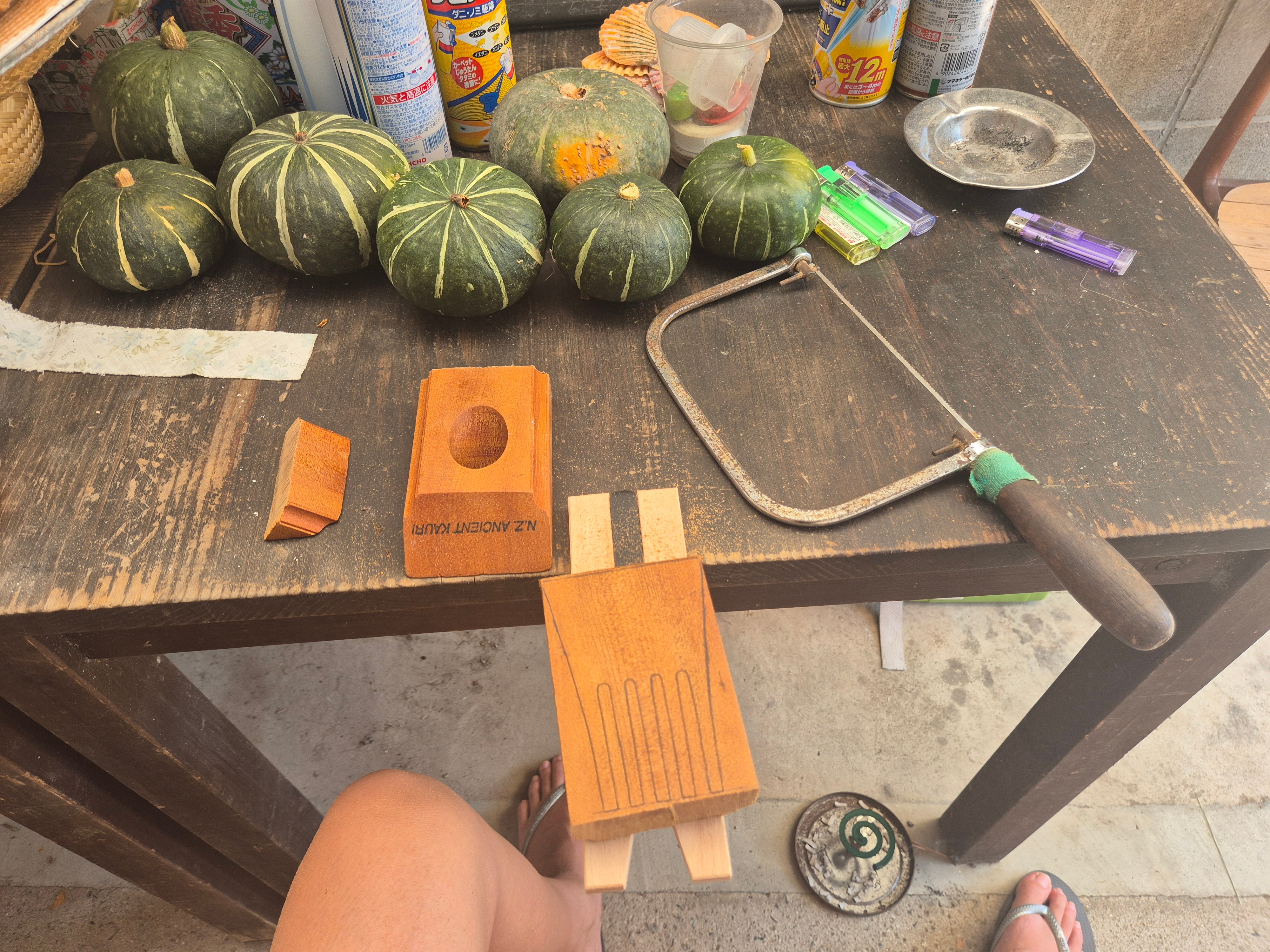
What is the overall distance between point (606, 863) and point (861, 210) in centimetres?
78

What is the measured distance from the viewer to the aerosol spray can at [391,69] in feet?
2.77

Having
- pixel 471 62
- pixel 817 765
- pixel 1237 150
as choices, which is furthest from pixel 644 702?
pixel 1237 150

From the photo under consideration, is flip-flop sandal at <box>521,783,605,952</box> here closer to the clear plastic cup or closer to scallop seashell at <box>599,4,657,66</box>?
the clear plastic cup

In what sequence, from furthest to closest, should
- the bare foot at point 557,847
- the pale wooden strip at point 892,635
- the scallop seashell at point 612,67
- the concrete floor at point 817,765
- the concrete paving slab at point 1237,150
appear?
the concrete paving slab at point 1237,150 < the pale wooden strip at point 892,635 < the concrete floor at point 817,765 < the bare foot at point 557,847 < the scallop seashell at point 612,67

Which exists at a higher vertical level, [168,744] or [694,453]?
[694,453]

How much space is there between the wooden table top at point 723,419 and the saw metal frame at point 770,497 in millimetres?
14

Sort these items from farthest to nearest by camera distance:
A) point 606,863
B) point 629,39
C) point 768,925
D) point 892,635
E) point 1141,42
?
point 1141,42, point 892,635, point 768,925, point 629,39, point 606,863

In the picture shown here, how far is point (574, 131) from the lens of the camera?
2.84 ft

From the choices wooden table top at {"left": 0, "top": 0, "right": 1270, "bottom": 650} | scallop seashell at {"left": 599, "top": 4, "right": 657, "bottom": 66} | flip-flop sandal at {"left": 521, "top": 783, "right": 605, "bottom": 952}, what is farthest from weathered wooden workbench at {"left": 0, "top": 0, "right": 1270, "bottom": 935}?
flip-flop sandal at {"left": 521, "top": 783, "right": 605, "bottom": 952}

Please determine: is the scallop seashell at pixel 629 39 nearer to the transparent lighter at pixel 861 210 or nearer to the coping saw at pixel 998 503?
the transparent lighter at pixel 861 210

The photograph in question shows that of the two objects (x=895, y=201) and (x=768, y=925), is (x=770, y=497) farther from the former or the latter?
(x=768, y=925)

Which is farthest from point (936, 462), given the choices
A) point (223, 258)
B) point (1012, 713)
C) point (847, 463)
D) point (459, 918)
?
point (1012, 713)

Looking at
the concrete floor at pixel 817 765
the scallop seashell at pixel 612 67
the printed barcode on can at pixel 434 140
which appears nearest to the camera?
the printed barcode on can at pixel 434 140

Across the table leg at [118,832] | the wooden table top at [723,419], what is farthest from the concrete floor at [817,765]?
the wooden table top at [723,419]
